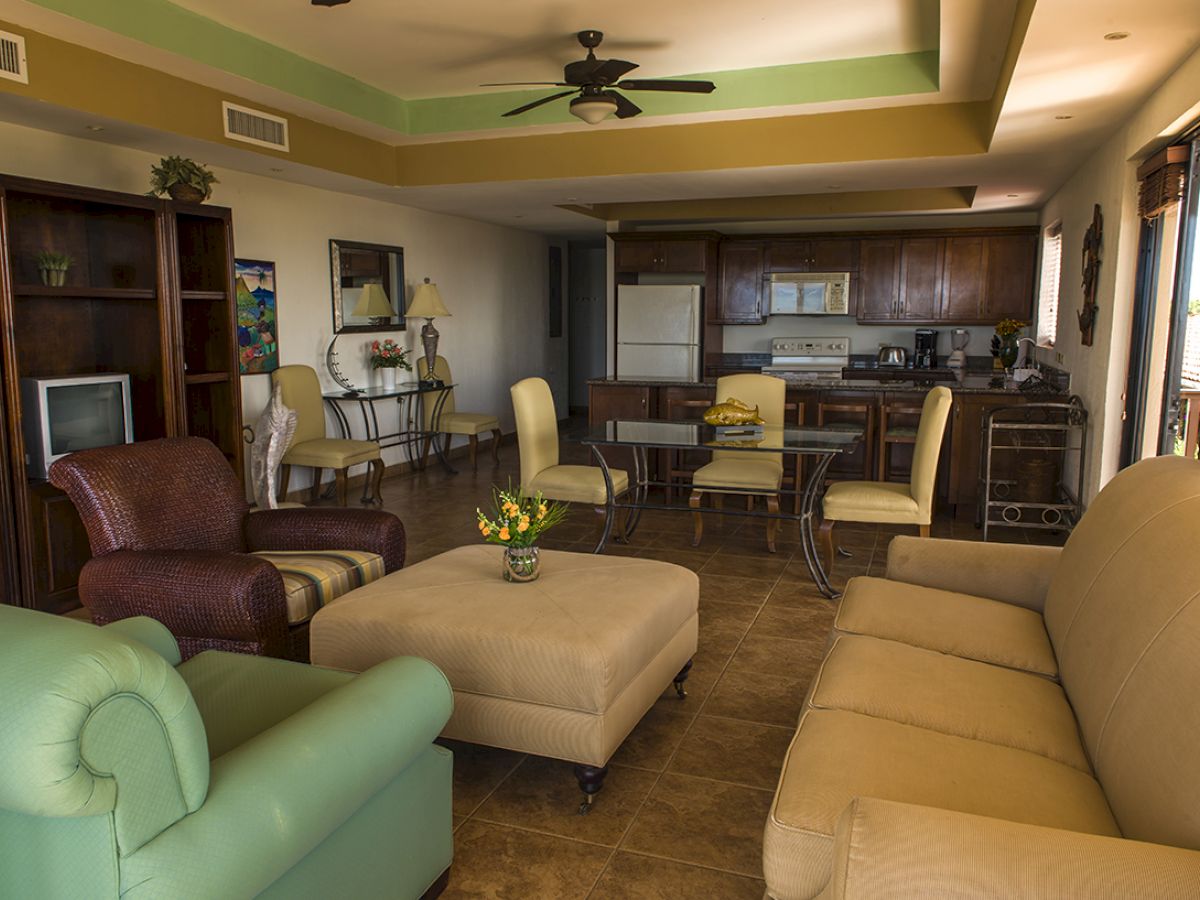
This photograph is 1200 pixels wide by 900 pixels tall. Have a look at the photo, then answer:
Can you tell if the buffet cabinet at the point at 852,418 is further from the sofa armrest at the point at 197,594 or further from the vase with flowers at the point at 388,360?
the sofa armrest at the point at 197,594

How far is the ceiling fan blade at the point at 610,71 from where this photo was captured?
13.9ft

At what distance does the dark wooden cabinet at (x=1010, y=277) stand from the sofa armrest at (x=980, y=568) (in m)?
6.08

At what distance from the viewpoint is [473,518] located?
6.14 m

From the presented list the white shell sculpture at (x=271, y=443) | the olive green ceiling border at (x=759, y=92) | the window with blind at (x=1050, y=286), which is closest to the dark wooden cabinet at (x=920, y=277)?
the window with blind at (x=1050, y=286)

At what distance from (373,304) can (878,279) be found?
466cm

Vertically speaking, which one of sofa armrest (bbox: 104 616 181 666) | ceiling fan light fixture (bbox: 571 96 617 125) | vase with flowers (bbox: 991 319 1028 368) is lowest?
sofa armrest (bbox: 104 616 181 666)

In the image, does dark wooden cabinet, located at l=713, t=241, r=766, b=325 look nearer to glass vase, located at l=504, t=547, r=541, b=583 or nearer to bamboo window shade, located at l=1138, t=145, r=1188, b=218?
bamboo window shade, located at l=1138, t=145, r=1188, b=218

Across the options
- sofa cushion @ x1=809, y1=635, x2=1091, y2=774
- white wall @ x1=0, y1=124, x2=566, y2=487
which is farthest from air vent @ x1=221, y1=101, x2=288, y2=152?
sofa cushion @ x1=809, y1=635, x2=1091, y2=774

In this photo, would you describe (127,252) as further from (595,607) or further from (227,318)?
(595,607)

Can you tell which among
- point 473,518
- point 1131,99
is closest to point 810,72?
point 1131,99

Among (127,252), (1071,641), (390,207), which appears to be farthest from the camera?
(390,207)

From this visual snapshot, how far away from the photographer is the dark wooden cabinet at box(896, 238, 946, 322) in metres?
8.47

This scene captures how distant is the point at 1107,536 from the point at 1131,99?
8.71ft

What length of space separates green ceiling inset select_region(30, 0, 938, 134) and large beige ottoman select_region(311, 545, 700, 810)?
301 centimetres
